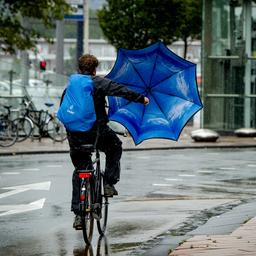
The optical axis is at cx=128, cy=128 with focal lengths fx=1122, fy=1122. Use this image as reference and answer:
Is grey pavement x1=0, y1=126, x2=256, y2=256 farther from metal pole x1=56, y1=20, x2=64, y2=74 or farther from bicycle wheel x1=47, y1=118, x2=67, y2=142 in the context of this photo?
metal pole x1=56, y1=20, x2=64, y2=74

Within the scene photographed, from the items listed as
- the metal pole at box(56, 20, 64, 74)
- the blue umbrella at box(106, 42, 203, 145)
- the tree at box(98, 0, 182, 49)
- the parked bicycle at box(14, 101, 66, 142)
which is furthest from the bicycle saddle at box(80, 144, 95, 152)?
the metal pole at box(56, 20, 64, 74)

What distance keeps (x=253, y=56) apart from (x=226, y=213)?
76.4ft

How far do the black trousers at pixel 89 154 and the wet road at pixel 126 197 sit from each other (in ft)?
1.76

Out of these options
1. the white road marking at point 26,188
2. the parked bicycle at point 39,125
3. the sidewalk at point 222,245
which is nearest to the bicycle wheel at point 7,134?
the parked bicycle at point 39,125

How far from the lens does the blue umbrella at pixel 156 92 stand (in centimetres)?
1129

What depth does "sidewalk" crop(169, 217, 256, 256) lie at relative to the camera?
9039 mm

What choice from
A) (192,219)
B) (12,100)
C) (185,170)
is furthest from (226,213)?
(12,100)

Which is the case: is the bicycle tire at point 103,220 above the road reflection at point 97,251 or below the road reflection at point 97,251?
above

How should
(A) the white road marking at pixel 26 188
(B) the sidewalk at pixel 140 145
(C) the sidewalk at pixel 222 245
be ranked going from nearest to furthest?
(C) the sidewalk at pixel 222 245
(A) the white road marking at pixel 26 188
(B) the sidewalk at pixel 140 145

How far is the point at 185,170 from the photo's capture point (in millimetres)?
19938

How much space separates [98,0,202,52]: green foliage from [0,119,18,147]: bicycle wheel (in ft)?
64.9

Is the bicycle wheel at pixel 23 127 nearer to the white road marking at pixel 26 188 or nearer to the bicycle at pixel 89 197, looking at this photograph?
the white road marking at pixel 26 188

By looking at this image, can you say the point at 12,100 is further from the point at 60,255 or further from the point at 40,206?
the point at 60,255

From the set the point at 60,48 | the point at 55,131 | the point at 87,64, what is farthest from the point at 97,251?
the point at 60,48
